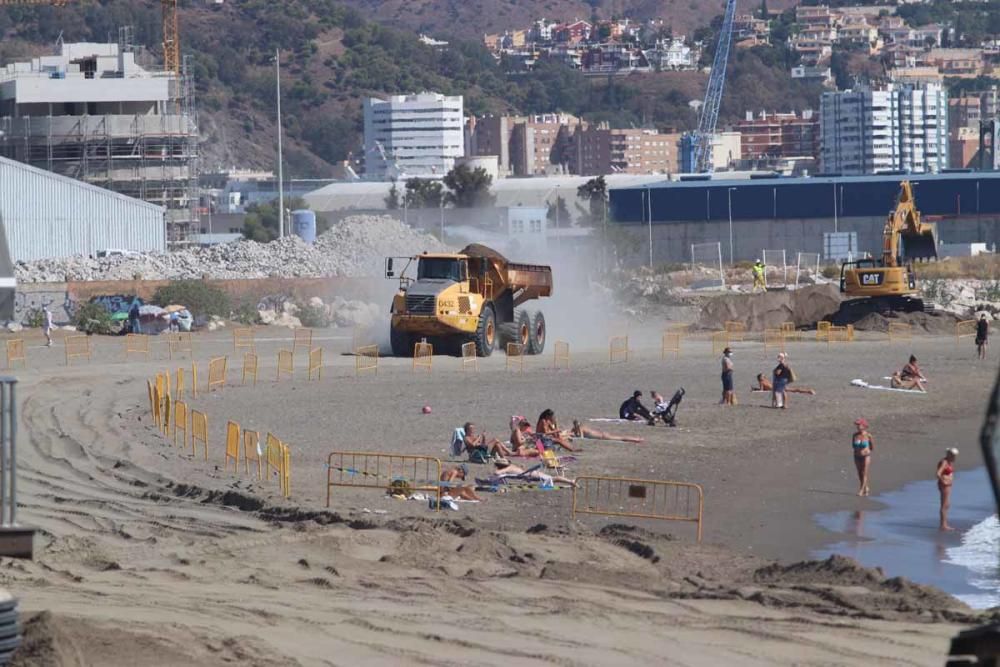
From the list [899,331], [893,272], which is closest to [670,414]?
[899,331]

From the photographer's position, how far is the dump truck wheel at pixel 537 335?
41156mm

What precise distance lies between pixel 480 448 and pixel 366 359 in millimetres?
17386

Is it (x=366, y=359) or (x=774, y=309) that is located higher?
(x=774, y=309)

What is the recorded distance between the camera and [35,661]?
11281mm

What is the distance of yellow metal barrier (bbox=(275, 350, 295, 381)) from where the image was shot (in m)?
37.0

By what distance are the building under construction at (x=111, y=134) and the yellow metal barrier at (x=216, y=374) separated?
158ft

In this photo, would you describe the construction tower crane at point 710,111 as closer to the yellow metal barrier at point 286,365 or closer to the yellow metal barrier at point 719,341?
the yellow metal barrier at point 719,341

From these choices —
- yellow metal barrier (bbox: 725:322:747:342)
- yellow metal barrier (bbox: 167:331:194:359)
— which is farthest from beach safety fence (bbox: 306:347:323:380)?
yellow metal barrier (bbox: 725:322:747:342)

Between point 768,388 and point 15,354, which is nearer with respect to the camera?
point 768,388

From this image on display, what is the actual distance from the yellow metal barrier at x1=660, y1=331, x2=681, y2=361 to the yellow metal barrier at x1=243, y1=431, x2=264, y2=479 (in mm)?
18757

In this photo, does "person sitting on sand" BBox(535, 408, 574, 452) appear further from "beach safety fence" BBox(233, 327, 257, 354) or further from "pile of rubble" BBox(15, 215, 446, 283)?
"pile of rubble" BBox(15, 215, 446, 283)

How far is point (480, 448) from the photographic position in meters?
22.7

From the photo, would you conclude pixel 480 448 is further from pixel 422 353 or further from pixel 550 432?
pixel 422 353

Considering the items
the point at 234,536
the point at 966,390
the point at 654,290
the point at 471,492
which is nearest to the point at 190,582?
the point at 234,536
